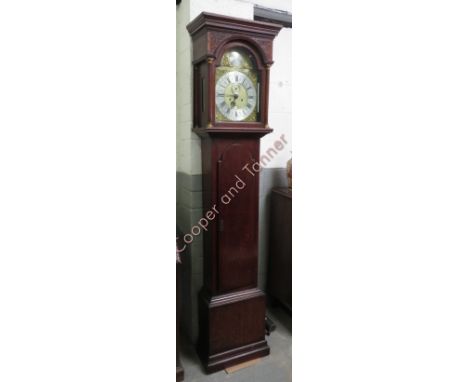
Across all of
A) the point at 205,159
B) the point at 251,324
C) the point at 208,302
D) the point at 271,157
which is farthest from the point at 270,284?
the point at 205,159

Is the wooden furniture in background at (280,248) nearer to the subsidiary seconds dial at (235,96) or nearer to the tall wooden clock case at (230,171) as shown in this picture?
the tall wooden clock case at (230,171)

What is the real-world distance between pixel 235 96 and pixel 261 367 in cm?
122

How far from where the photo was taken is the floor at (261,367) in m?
1.53

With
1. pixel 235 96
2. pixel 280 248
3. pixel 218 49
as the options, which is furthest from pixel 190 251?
pixel 218 49

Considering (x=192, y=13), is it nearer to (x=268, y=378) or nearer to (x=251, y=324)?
(x=251, y=324)

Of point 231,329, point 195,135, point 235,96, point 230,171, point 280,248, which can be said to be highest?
point 235,96

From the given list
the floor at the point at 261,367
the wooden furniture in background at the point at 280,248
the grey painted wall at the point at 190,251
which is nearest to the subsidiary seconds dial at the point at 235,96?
the grey painted wall at the point at 190,251

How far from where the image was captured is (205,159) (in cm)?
157

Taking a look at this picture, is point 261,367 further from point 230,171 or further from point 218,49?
point 218,49

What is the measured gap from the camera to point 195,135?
162cm

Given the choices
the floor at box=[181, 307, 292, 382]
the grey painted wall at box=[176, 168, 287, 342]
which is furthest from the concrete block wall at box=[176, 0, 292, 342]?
the floor at box=[181, 307, 292, 382]

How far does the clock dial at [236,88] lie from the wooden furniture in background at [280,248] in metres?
0.54
